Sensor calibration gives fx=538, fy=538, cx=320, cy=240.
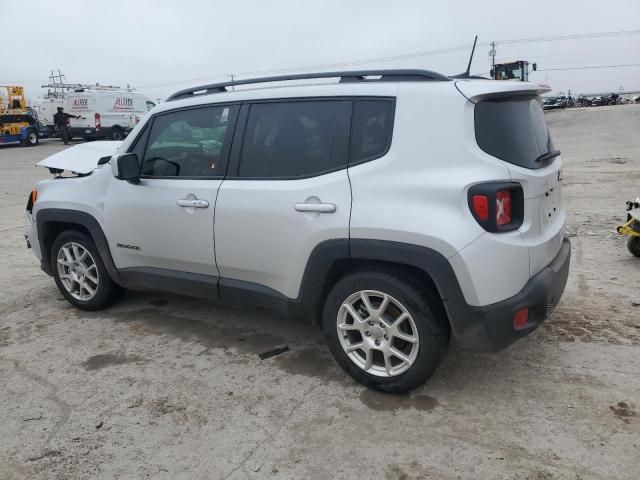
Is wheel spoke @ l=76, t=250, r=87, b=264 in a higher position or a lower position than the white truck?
lower

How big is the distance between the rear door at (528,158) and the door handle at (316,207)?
89 centimetres

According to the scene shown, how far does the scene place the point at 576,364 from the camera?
3.47m

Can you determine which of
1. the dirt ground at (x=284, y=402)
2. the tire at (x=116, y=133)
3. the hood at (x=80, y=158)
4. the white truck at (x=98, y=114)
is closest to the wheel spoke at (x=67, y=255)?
the dirt ground at (x=284, y=402)

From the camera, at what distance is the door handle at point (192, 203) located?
3680 millimetres

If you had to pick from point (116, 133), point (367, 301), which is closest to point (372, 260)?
point (367, 301)

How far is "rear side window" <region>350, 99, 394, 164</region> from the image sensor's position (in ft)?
10.0

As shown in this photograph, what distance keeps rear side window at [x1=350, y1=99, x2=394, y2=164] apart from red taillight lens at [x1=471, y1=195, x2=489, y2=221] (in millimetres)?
598

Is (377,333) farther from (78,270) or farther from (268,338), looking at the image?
(78,270)

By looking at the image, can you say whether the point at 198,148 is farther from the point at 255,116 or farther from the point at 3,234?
the point at 3,234

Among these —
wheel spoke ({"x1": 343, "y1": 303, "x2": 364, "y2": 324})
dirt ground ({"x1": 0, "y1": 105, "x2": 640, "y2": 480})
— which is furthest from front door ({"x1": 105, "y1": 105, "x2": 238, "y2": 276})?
wheel spoke ({"x1": 343, "y1": 303, "x2": 364, "y2": 324})

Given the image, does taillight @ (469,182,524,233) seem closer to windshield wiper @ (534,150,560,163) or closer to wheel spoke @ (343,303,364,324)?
windshield wiper @ (534,150,560,163)

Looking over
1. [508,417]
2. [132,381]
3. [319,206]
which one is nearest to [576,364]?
[508,417]

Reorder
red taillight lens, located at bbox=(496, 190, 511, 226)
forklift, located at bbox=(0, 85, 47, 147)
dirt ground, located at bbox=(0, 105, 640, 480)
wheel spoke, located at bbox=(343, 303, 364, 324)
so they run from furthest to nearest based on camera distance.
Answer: forklift, located at bbox=(0, 85, 47, 147) < wheel spoke, located at bbox=(343, 303, 364, 324) < red taillight lens, located at bbox=(496, 190, 511, 226) < dirt ground, located at bbox=(0, 105, 640, 480)

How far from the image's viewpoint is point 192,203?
373 centimetres
